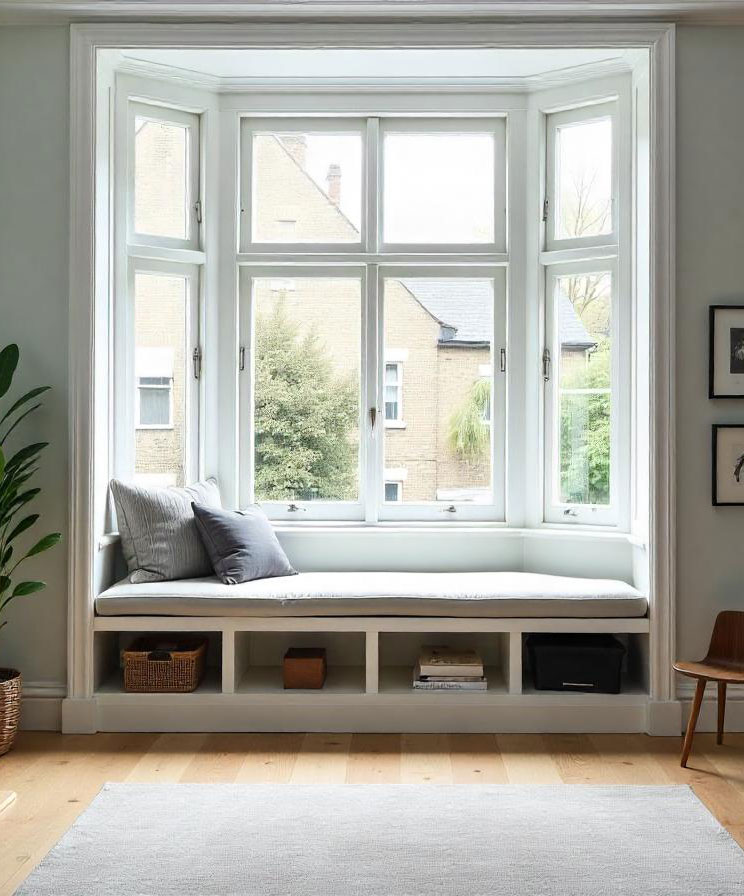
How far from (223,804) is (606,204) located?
293 cm

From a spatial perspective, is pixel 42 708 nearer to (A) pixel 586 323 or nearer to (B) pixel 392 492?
(B) pixel 392 492

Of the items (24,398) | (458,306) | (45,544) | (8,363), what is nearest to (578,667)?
(458,306)

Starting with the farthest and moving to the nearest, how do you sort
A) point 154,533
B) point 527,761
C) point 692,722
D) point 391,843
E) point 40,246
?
point 154,533 → point 40,246 → point 527,761 → point 692,722 → point 391,843

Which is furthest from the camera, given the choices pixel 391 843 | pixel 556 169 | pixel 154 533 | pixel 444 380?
pixel 444 380

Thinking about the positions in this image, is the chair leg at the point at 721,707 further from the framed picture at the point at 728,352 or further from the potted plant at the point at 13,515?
the potted plant at the point at 13,515

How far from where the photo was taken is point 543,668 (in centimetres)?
372

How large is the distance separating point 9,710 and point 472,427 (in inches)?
90.5

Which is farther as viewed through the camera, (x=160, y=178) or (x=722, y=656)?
(x=160, y=178)

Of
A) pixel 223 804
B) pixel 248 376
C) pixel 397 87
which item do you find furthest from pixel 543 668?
pixel 397 87

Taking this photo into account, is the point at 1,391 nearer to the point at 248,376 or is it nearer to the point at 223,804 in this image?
the point at 248,376

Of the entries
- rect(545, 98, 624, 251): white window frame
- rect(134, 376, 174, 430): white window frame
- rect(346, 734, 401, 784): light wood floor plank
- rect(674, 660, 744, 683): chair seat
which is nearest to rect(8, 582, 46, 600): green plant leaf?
rect(134, 376, 174, 430): white window frame

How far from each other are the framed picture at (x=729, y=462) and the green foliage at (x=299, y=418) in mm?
1606

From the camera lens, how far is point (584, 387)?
13.6 feet

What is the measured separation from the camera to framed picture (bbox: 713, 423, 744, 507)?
12.0ft
